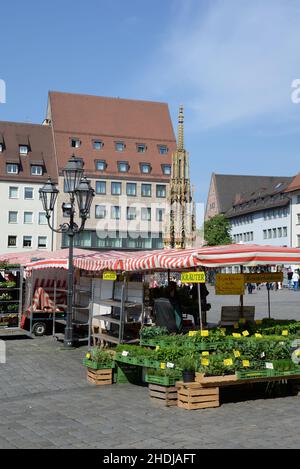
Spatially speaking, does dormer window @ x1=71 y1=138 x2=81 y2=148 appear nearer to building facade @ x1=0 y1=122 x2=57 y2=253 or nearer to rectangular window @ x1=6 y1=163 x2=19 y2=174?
building facade @ x1=0 y1=122 x2=57 y2=253

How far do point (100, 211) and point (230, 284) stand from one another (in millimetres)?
53445

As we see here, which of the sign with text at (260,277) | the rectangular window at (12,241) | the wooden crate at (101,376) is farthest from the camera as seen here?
the rectangular window at (12,241)

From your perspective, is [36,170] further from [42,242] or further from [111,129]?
[111,129]

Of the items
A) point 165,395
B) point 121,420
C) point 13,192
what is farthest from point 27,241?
point 121,420

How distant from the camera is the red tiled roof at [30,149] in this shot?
63678 millimetres

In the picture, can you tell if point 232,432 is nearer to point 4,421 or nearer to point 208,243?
point 4,421

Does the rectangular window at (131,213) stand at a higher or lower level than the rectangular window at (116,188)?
lower

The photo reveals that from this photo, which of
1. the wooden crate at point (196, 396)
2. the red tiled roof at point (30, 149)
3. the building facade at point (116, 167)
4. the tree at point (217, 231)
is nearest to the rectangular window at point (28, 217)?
the building facade at point (116, 167)

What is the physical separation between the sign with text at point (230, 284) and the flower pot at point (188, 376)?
11.3ft

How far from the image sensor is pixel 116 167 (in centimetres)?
6644

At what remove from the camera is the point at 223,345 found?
377 inches

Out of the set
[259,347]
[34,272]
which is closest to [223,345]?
[259,347]

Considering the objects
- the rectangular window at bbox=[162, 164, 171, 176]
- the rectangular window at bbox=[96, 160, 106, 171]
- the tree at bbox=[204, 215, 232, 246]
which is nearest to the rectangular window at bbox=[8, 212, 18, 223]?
the rectangular window at bbox=[96, 160, 106, 171]

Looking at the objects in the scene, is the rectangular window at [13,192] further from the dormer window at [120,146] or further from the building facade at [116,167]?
the dormer window at [120,146]
